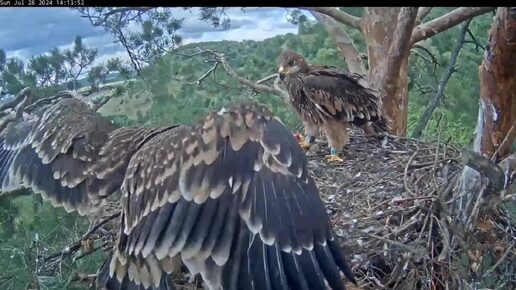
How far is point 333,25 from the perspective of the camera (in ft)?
6.74

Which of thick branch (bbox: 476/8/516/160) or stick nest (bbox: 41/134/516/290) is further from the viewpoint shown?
thick branch (bbox: 476/8/516/160)

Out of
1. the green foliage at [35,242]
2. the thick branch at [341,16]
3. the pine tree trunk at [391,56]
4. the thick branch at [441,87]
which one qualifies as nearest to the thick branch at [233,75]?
the thick branch at [341,16]

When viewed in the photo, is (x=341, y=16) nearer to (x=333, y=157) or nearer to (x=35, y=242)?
(x=333, y=157)

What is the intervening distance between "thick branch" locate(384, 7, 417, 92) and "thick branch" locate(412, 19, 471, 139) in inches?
5.9

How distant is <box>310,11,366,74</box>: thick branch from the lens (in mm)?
1980

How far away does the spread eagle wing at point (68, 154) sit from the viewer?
1.65m

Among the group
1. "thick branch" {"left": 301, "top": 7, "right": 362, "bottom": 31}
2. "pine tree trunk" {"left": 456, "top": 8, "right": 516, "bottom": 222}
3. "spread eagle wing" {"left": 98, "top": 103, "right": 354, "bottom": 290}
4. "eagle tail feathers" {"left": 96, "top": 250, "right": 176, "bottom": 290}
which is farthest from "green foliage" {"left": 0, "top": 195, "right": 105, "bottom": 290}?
"pine tree trunk" {"left": 456, "top": 8, "right": 516, "bottom": 222}

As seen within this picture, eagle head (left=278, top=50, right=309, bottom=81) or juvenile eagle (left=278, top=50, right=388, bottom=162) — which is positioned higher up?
eagle head (left=278, top=50, right=309, bottom=81)

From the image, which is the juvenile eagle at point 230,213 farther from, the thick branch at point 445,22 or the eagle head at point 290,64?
the thick branch at point 445,22

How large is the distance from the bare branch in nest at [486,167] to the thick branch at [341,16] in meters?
0.54

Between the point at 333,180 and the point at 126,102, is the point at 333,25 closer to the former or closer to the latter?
the point at 333,180

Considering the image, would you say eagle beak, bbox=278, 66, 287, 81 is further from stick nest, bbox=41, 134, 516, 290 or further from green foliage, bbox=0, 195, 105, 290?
green foliage, bbox=0, 195, 105, 290

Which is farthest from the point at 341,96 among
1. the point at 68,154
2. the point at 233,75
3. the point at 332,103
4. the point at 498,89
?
the point at 68,154
